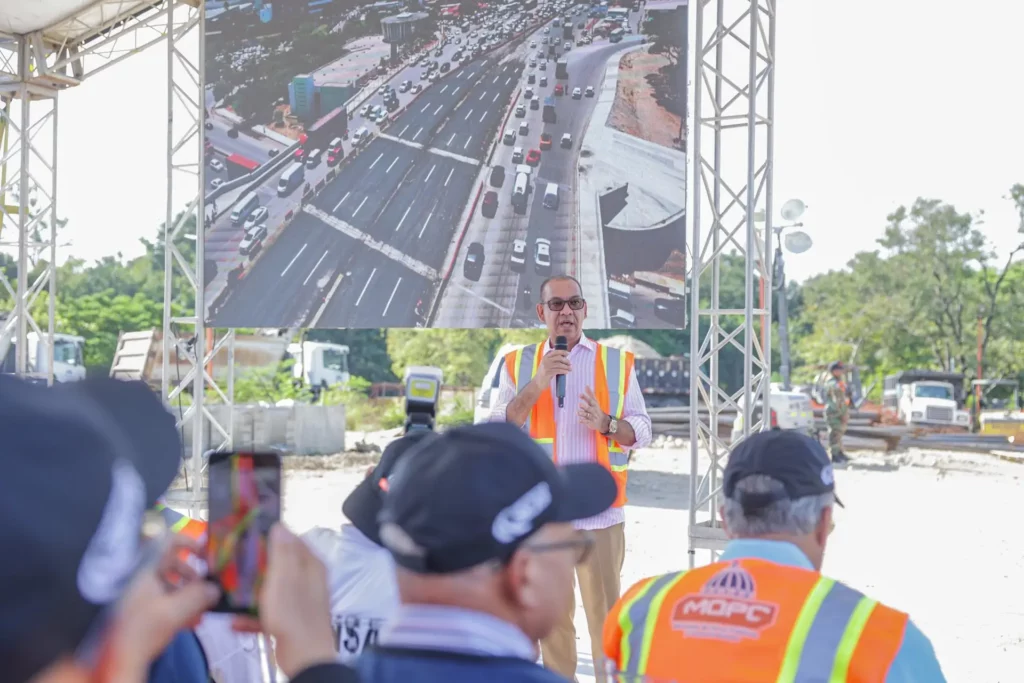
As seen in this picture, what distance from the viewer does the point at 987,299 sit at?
1420 inches

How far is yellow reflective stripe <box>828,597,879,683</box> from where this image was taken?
1.88 metres

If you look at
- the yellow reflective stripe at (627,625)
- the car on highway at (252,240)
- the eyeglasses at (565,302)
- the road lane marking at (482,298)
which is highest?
the car on highway at (252,240)

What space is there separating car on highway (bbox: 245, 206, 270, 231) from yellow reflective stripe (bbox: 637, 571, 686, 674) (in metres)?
7.36

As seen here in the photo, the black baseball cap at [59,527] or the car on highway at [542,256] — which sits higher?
the car on highway at [542,256]

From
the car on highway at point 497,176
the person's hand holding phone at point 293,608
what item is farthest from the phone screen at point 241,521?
the car on highway at point 497,176

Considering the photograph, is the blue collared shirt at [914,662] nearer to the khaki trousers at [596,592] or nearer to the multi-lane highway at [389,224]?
the khaki trousers at [596,592]

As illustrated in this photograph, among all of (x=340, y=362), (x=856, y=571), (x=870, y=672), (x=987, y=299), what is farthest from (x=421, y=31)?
(x=987, y=299)

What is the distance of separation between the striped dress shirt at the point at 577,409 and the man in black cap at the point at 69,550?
11.6ft

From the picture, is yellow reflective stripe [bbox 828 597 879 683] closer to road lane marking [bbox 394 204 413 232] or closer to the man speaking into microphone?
the man speaking into microphone

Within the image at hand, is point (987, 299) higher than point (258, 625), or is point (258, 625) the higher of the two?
point (987, 299)

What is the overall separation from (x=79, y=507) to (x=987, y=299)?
39.4 metres

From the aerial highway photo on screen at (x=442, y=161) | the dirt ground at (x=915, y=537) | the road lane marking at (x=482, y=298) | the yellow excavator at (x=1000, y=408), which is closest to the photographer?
the dirt ground at (x=915, y=537)

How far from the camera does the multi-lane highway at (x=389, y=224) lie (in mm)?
8445

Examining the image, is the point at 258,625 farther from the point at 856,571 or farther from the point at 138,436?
the point at 856,571
